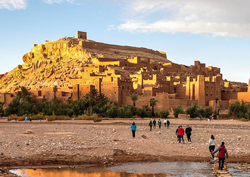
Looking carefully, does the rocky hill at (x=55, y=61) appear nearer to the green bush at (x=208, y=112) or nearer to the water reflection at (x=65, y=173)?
the green bush at (x=208, y=112)

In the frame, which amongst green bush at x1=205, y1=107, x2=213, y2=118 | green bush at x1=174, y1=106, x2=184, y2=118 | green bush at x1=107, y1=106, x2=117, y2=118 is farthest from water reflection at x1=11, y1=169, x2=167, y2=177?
green bush at x1=205, y1=107, x2=213, y2=118

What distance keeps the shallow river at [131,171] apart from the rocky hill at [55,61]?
2190 inches

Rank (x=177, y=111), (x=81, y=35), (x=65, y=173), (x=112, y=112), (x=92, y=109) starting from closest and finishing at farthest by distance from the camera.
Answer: (x=65, y=173) → (x=112, y=112) → (x=177, y=111) → (x=92, y=109) → (x=81, y=35)

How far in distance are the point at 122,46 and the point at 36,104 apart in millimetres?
47211

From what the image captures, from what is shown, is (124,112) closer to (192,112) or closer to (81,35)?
(192,112)

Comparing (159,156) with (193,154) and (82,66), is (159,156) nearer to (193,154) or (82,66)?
(193,154)

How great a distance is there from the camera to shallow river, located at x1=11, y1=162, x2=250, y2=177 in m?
13.5

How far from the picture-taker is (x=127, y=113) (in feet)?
157

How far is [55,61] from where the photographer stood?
8506 centimetres

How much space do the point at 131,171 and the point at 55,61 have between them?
73.5 m

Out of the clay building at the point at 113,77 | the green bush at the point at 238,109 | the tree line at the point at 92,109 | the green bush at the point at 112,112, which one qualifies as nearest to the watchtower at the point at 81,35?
the clay building at the point at 113,77

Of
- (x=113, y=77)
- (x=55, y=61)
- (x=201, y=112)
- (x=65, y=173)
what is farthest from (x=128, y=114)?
(x=55, y=61)

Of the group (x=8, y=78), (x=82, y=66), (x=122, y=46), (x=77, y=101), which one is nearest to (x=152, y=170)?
(x=77, y=101)

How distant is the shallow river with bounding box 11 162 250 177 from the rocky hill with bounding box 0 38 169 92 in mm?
55618
